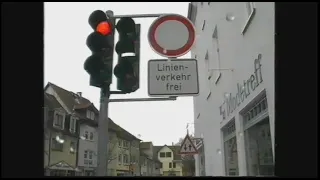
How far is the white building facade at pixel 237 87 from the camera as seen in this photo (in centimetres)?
500

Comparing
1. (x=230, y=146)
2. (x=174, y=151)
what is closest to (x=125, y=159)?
(x=174, y=151)

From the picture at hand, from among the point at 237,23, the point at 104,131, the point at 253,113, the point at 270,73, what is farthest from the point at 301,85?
the point at 237,23

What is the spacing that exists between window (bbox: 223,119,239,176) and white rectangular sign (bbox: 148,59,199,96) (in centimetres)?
329

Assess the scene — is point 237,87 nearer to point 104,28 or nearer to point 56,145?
point 104,28

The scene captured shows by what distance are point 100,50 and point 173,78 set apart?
784mm

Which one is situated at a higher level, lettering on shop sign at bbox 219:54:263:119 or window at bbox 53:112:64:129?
lettering on shop sign at bbox 219:54:263:119

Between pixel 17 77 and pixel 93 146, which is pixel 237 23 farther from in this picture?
pixel 17 77

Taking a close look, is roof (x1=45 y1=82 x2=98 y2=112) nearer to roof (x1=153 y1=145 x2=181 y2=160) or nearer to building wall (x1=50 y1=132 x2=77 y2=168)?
building wall (x1=50 y1=132 x2=77 y2=168)

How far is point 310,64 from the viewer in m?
3.29

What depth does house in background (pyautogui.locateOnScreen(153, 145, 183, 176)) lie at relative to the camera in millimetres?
3532

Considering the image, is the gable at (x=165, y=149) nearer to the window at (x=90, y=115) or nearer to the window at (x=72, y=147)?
the window at (x=90, y=115)

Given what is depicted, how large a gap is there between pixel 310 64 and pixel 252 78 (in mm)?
2804

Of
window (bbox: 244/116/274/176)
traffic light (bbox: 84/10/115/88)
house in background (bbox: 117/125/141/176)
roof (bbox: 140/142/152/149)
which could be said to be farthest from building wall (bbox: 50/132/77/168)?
window (bbox: 244/116/274/176)

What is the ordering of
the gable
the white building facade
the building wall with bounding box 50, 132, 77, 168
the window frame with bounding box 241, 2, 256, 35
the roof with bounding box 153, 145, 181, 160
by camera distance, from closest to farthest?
1. the building wall with bounding box 50, 132, 77, 168
2. the roof with bounding box 153, 145, 181, 160
3. the gable
4. the white building facade
5. the window frame with bounding box 241, 2, 256, 35
